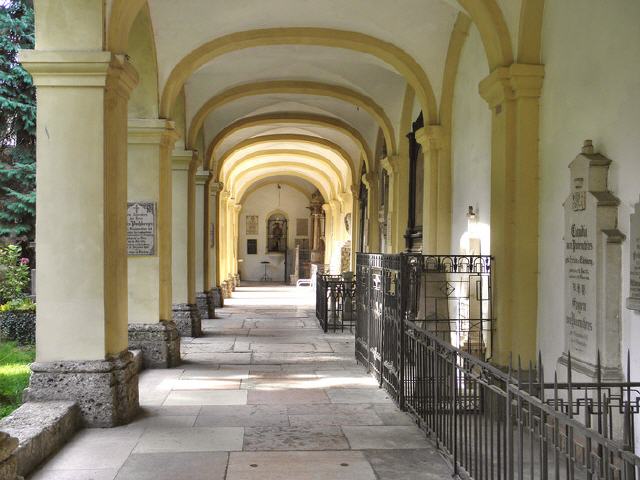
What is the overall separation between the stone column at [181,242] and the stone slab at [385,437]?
264 inches

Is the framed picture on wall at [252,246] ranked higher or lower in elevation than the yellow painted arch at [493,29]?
lower

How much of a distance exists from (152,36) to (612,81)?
19.8 ft

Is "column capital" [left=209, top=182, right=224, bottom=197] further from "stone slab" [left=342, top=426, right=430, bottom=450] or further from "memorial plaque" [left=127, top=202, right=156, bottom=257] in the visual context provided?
"stone slab" [left=342, top=426, right=430, bottom=450]

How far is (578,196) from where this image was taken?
5492mm

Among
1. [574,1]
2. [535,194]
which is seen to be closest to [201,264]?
[535,194]

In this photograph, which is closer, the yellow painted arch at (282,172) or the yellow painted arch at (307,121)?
the yellow painted arch at (307,121)

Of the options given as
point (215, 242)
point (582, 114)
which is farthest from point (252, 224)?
point (582, 114)

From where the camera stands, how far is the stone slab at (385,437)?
18.1ft

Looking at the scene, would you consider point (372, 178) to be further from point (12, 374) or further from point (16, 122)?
point (12, 374)

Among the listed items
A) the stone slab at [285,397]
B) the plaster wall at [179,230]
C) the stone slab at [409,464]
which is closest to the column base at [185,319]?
the plaster wall at [179,230]

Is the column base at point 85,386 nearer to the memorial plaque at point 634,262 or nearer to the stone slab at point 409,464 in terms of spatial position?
the stone slab at point 409,464

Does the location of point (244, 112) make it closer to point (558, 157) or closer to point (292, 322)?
point (292, 322)

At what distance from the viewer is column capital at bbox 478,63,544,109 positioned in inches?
261

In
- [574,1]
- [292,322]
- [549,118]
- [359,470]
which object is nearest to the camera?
[359,470]
